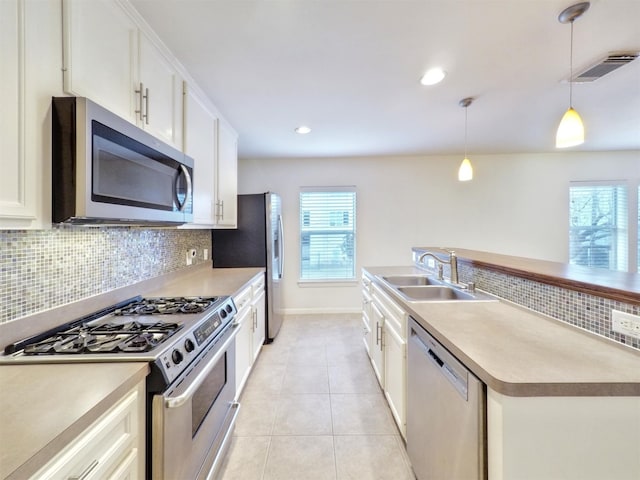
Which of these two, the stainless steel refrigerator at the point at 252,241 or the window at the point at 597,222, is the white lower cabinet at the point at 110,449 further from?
the window at the point at 597,222

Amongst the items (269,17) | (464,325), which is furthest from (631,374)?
(269,17)

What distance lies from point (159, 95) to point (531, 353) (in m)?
2.16

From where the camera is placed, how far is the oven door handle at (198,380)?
0.97m

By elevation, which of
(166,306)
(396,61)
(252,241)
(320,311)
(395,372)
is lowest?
(320,311)

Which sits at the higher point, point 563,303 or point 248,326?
point 563,303

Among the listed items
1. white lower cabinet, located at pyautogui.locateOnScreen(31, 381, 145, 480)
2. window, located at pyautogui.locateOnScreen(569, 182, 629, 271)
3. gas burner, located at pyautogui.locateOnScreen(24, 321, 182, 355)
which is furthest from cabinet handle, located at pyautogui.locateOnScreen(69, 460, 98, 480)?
window, located at pyautogui.locateOnScreen(569, 182, 629, 271)

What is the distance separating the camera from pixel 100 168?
3.32ft

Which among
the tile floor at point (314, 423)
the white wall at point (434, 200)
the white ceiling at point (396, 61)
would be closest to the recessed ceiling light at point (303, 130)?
the white ceiling at point (396, 61)

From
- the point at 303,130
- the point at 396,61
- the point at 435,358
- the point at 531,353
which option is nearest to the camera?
the point at 531,353

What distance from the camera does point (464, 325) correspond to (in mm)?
1245

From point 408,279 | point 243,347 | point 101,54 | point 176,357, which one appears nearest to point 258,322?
point 243,347

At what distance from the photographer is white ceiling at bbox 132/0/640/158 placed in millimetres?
1442

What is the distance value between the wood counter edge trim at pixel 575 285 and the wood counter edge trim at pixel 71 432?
1705 mm

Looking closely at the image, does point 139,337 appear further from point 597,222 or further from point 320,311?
point 597,222
